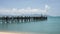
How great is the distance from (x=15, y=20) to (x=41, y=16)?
72.1 feet

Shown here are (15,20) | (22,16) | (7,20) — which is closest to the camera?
(7,20)

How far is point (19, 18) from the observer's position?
42.9 meters

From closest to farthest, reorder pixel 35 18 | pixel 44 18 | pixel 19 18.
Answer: pixel 19 18
pixel 35 18
pixel 44 18

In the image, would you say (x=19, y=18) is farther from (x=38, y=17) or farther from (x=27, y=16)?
(x=38, y=17)

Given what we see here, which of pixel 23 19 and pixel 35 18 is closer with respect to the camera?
pixel 23 19

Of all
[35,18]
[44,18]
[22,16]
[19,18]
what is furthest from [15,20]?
[44,18]

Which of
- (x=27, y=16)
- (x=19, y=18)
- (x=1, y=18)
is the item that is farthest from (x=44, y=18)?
(x=1, y=18)

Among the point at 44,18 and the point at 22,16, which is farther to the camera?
the point at 44,18

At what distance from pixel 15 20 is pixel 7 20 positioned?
473 cm

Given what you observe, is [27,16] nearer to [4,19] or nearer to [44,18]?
[4,19]

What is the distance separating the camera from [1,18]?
3731 centimetres

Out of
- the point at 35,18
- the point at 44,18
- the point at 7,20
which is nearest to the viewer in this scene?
the point at 7,20

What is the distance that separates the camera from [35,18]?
190ft

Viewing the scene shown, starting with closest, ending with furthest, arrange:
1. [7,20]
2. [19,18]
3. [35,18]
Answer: [7,20], [19,18], [35,18]
